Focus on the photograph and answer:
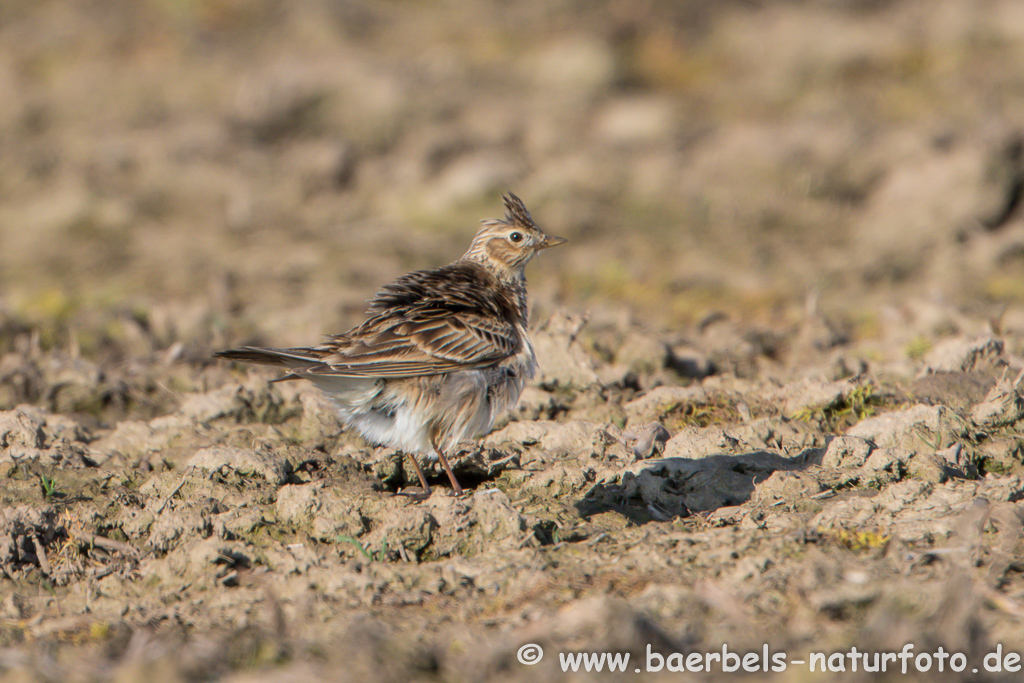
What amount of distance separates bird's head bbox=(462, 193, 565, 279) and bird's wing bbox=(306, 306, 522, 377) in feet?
3.19

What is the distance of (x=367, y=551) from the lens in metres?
4.79

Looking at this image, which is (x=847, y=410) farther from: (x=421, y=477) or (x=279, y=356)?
(x=279, y=356)

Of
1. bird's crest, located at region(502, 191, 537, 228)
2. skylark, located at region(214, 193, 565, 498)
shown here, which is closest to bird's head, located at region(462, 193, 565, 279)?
bird's crest, located at region(502, 191, 537, 228)

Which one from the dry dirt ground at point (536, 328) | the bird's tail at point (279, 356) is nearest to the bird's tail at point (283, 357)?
the bird's tail at point (279, 356)

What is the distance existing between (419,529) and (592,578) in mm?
858

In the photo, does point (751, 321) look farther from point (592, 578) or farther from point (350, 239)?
point (592, 578)

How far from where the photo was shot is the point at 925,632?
352cm

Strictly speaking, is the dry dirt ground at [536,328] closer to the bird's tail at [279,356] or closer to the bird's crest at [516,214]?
the bird's tail at [279,356]

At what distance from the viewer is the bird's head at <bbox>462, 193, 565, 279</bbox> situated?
22.6 ft

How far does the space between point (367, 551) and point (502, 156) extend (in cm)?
813

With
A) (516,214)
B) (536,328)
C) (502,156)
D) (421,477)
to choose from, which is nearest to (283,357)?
(421,477)

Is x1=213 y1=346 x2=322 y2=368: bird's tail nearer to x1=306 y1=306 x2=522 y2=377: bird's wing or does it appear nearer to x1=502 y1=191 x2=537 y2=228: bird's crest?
x1=306 y1=306 x2=522 y2=377: bird's wing

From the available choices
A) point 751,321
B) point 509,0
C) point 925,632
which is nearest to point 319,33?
point 509,0

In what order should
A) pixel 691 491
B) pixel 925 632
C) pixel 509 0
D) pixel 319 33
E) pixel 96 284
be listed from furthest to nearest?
pixel 509 0 < pixel 319 33 < pixel 96 284 < pixel 691 491 < pixel 925 632
